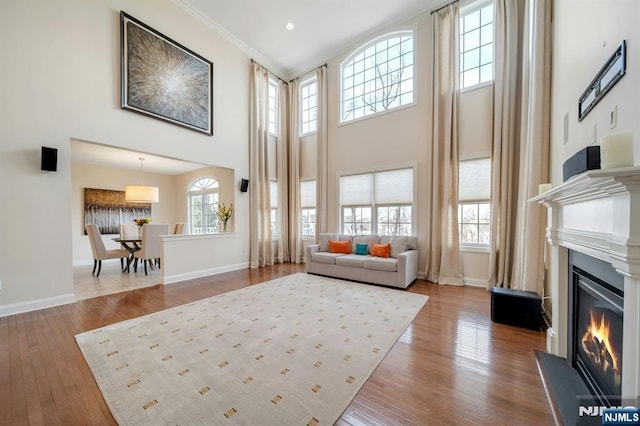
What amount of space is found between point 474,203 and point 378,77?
3578 millimetres

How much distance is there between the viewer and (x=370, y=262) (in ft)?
14.3

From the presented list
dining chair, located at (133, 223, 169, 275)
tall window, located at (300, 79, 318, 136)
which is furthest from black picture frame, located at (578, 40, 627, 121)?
dining chair, located at (133, 223, 169, 275)

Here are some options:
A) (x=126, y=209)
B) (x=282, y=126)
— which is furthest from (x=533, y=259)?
(x=126, y=209)

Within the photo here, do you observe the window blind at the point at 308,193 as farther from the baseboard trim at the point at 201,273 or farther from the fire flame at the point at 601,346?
the fire flame at the point at 601,346

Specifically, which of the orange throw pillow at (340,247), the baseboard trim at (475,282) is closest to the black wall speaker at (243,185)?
the orange throw pillow at (340,247)

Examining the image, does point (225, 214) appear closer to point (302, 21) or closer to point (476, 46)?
point (302, 21)

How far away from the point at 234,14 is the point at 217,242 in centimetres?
487

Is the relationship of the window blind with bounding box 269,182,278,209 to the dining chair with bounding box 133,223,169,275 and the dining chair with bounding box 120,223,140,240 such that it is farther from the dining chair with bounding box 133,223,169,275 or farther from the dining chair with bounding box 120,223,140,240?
the dining chair with bounding box 120,223,140,240

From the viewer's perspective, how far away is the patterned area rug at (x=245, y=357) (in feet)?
4.97

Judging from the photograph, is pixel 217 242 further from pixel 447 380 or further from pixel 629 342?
pixel 629 342

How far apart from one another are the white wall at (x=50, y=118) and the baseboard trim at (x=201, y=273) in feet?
4.35

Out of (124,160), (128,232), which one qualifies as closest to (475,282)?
(128,232)

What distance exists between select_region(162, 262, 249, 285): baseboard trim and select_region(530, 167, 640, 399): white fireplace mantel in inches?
216

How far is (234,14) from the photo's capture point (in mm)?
4984
